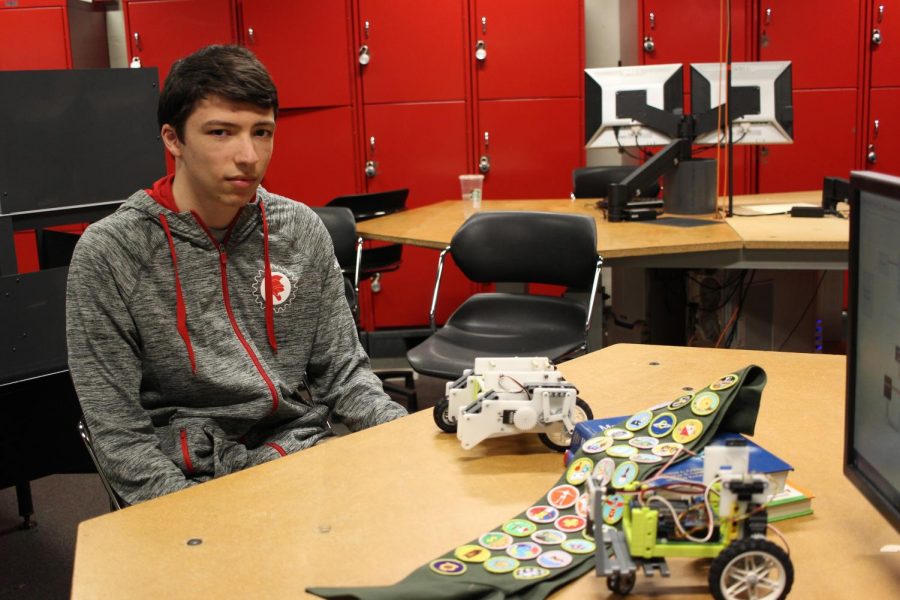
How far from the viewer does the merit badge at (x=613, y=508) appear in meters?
1.03

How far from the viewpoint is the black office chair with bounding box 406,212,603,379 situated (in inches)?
112

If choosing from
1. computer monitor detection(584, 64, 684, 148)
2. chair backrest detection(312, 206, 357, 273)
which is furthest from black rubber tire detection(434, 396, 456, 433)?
computer monitor detection(584, 64, 684, 148)

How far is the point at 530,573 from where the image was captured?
39.7 inches

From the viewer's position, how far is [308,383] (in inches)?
70.8

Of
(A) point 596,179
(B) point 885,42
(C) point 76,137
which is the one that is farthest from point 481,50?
(C) point 76,137

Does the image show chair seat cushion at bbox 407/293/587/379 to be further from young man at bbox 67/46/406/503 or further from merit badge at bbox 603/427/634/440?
merit badge at bbox 603/427/634/440

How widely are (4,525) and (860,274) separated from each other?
2.74 meters

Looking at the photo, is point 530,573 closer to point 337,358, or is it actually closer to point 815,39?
point 337,358

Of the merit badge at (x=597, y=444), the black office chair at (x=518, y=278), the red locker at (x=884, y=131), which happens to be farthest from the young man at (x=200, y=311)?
the red locker at (x=884, y=131)

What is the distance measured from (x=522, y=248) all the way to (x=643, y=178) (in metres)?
0.73

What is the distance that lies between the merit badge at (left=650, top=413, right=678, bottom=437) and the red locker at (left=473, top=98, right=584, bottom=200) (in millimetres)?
3716

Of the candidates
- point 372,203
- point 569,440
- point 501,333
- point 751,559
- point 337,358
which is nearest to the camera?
point 751,559

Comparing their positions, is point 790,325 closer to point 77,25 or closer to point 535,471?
point 535,471

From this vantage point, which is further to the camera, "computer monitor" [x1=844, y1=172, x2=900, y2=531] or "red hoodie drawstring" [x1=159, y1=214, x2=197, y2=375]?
"red hoodie drawstring" [x1=159, y1=214, x2=197, y2=375]
